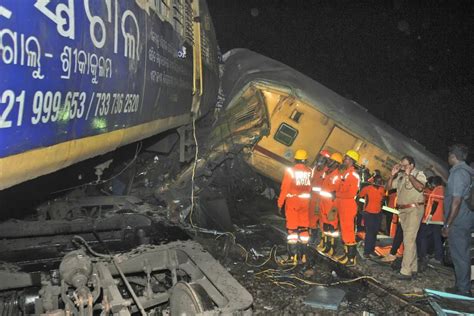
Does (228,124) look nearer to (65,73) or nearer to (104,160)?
(104,160)

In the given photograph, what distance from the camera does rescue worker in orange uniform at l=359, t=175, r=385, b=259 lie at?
6934mm

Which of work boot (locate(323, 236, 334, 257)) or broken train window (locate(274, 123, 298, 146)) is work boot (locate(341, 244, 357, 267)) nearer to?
work boot (locate(323, 236, 334, 257))

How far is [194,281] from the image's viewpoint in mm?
3221

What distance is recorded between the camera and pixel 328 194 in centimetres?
678

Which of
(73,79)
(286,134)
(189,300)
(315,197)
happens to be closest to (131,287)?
(189,300)

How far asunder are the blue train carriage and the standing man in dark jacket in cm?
395

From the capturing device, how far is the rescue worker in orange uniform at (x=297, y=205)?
6707 millimetres

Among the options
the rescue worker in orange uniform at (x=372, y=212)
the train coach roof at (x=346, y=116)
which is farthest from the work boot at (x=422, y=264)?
the train coach roof at (x=346, y=116)

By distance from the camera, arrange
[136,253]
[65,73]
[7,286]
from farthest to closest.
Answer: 1. [136,253]
2. [7,286]
3. [65,73]

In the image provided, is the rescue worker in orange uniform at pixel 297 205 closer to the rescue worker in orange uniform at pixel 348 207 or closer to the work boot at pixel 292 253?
the work boot at pixel 292 253

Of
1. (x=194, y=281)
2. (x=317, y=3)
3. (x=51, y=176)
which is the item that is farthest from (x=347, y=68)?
(x=194, y=281)

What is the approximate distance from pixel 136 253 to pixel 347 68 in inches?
862

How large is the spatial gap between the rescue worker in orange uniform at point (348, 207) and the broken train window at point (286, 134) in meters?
1.99

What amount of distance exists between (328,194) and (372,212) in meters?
0.83
